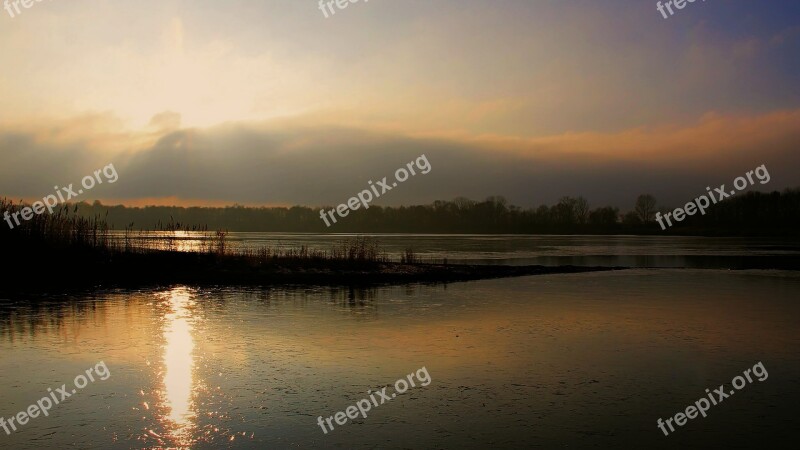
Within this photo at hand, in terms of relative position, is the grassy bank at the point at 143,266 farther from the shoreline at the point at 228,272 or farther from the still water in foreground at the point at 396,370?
the still water in foreground at the point at 396,370

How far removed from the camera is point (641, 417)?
7.47m

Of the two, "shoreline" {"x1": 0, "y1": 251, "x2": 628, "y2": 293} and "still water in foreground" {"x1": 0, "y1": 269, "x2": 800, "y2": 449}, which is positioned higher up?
"shoreline" {"x1": 0, "y1": 251, "x2": 628, "y2": 293}

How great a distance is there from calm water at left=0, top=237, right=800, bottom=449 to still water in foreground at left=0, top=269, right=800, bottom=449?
0.04 metres

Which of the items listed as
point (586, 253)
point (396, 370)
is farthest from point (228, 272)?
point (586, 253)

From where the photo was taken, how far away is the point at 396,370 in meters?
9.56

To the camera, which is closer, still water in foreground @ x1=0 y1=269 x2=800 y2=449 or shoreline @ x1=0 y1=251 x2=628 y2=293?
still water in foreground @ x1=0 y1=269 x2=800 y2=449

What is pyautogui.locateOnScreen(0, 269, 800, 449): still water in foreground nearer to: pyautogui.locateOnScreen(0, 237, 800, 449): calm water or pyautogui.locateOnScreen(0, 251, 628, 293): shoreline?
pyautogui.locateOnScreen(0, 237, 800, 449): calm water

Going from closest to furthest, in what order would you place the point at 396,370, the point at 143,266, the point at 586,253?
the point at 396,370 < the point at 143,266 < the point at 586,253

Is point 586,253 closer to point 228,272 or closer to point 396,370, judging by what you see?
point 228,272

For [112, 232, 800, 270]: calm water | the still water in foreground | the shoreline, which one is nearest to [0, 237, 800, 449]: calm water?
the still water in foreground

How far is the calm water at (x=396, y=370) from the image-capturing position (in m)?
6.81

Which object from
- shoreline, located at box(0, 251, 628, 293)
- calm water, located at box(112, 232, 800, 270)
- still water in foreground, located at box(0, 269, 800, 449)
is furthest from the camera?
calm water, located at box(112, 232, 800, 270)

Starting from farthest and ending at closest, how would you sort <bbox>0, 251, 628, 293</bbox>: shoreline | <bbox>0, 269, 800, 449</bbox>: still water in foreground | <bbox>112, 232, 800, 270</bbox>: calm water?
1. <bbox>112, 232, 800, 270</bbox>: calm water
2. <bbox>0, 251, 628, 293</bbox>: shoreline
3. <bbox>0, 269, 800, 449</bbox>: still water in foreground

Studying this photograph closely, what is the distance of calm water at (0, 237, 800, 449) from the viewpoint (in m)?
6.81
